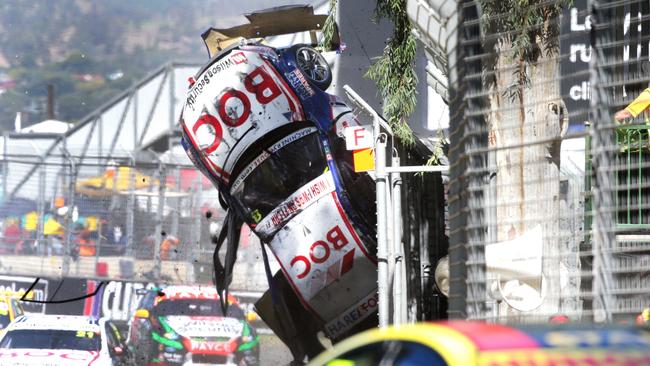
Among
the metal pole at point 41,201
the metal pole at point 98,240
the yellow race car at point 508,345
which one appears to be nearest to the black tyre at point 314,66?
the metal pole at point 98,240

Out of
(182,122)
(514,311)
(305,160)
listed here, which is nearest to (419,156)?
(305,160)

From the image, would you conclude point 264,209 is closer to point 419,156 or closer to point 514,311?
point 419,156

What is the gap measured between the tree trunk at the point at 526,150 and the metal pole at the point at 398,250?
291 cm

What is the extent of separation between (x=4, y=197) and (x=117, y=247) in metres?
1.74

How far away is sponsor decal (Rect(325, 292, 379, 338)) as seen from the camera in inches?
491

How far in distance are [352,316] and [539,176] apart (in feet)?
17.4

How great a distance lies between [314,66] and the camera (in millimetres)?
13141

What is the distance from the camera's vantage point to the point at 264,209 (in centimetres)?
1271

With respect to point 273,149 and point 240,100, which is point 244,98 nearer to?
point 240,100

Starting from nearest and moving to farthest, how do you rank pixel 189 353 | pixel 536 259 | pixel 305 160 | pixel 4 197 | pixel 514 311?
1. pixel 536 259
2. pixel 514 311
3. pixel 305 160
4. pixel 189 353
5. pixel 4 197

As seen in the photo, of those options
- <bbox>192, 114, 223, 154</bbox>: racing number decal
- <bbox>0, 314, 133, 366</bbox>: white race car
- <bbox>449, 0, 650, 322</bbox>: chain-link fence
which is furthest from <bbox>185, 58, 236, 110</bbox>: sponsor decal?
<bbox>449, 0, 650, 322</bbox>: chain-link fence

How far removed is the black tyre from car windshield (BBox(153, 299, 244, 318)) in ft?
10.1

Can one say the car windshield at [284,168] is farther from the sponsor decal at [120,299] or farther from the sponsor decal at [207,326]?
the sponsor decal at [120,299]

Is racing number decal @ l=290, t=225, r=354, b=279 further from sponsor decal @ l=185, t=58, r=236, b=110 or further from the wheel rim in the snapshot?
sponsor decal @ l=185, t=58, r=236, b=110
